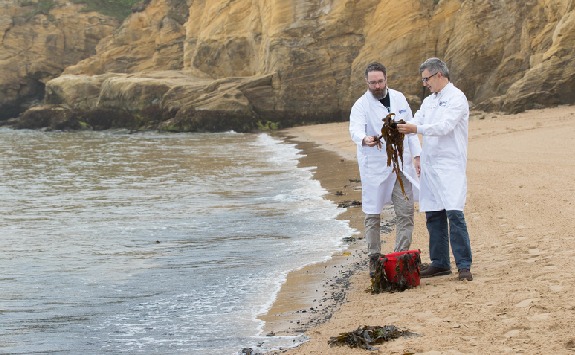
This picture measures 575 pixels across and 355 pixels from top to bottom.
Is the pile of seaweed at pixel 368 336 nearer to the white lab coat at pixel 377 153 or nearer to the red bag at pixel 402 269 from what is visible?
the red bag at pixel 402 269

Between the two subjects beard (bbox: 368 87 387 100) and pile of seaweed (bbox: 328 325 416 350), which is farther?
beard (bbox: 368 87 387 100)

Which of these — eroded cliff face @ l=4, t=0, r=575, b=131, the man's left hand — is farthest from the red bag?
eroded cliff face @ l=4, t=0, r=575, b=131

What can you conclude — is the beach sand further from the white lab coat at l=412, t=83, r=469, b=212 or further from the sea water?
the white lab coat at l=412, t=83, r=469, b=212

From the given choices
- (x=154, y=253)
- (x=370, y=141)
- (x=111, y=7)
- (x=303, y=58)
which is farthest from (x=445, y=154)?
(x=111, y=7)

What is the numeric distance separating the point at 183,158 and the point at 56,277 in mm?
15241

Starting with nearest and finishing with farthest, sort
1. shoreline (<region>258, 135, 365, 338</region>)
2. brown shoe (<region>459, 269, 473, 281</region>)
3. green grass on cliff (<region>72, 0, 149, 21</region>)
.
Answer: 1. shoreline (<region>258, 135, 365, 338</region>)
2. brown shoe (<region>459, 269, 473, 281</region>)
3. green grass on cliff (<region>72, 0, 149, 21</region>)

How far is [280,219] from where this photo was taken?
10766 millimetres

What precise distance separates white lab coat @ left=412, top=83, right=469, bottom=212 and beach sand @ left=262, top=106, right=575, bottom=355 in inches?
23.5

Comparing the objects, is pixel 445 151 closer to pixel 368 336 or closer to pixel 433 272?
pixel 433 272

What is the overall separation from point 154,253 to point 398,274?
3.52 meters

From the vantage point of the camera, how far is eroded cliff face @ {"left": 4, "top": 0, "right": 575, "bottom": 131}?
28.3 m

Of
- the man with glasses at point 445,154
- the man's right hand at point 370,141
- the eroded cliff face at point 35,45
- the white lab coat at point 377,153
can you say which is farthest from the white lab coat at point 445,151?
the eroded cliff face at point 35,45

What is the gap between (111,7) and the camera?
5403 centimetres

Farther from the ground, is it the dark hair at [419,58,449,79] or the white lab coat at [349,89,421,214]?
the dark hair at [419,58,449,79]
